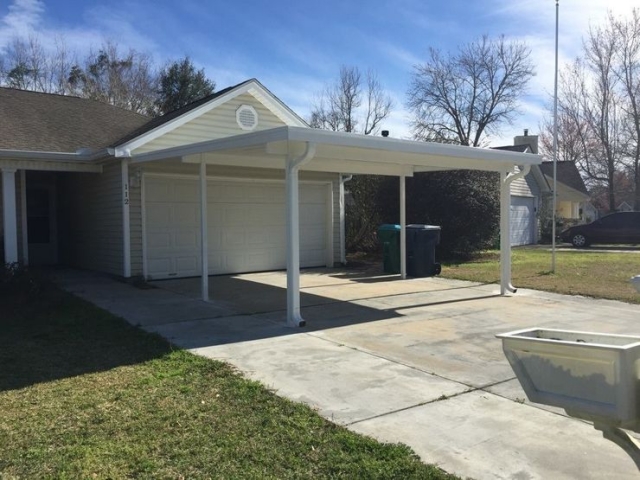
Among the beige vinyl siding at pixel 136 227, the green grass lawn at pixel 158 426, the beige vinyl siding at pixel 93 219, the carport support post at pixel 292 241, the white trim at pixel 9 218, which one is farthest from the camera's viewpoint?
the beige vinyl siding at pixel 93 219

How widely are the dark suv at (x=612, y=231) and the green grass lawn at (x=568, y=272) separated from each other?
439 cm

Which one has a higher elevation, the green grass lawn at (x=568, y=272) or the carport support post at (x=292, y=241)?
the carport support post at (x=292, y=241)

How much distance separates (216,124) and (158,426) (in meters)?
10.3

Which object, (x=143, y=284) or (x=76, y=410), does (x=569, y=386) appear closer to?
(x=76, y=410)

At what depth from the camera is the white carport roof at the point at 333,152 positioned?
7.39 meters

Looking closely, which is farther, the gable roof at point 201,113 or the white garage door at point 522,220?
the white garage door at point 522,220

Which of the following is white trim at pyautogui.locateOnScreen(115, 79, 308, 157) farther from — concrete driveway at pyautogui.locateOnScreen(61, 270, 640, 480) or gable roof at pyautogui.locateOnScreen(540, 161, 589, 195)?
gable roof at pyautogui.locateOnScreen(540, 161, 589, 195)

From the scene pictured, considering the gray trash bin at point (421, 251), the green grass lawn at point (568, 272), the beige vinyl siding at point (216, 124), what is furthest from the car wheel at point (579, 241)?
the beige vinyl siding at point (216, 124)

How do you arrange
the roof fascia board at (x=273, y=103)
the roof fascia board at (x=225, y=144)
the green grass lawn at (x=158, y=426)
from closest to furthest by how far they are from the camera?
the green grass lawn at (x=158, y=426), the roof fascia board at (x=225, y=144), the roof fascia board at (x=273, y=103)

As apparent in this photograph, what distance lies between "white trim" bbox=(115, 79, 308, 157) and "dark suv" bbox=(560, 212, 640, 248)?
14.7 metres

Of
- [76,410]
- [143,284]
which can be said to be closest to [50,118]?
[143,284]

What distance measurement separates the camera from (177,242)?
12641mm

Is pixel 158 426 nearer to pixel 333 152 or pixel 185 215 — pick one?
pixel 333 152

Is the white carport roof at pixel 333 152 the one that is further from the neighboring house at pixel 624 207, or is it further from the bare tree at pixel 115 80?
the neighboring house at pixel 624 207
